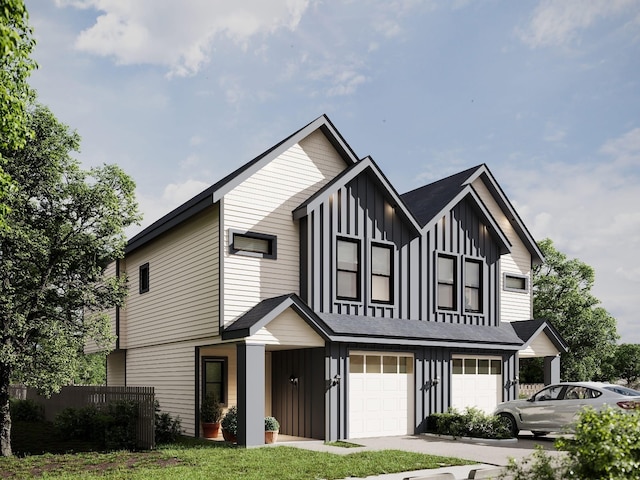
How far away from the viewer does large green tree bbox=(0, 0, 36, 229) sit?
509 inches

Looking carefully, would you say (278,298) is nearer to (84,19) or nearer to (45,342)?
(45,342)

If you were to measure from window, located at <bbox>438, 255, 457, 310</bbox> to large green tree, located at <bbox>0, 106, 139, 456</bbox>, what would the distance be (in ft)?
35.0

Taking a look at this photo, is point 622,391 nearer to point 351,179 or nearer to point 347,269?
point 347,269

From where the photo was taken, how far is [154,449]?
18.0 m

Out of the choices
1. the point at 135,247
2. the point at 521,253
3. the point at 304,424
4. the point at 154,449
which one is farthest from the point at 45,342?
the point at 521,253

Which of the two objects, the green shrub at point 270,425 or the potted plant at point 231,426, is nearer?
the green shrub at point 270,425

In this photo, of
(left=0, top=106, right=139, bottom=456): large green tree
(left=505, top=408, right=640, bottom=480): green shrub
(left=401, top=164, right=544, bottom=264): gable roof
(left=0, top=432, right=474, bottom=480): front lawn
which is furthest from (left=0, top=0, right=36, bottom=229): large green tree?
(left=401, top=164, right=544, bottom=264): gable roof

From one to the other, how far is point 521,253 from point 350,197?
9.58 meters

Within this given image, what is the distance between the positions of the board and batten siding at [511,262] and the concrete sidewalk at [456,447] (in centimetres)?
630

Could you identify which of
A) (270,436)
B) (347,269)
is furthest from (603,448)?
(347,269)

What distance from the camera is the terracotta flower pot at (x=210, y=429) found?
21.0 meters

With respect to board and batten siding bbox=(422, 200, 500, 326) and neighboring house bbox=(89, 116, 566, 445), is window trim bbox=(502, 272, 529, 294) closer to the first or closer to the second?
neighboring house bbox=(89, 116, 566, 445)

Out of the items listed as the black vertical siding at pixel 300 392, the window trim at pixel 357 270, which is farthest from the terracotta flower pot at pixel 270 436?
the window trim at pixel 357 270

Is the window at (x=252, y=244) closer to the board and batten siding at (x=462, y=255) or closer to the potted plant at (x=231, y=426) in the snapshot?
the potted plant at (x=231, y=426)
